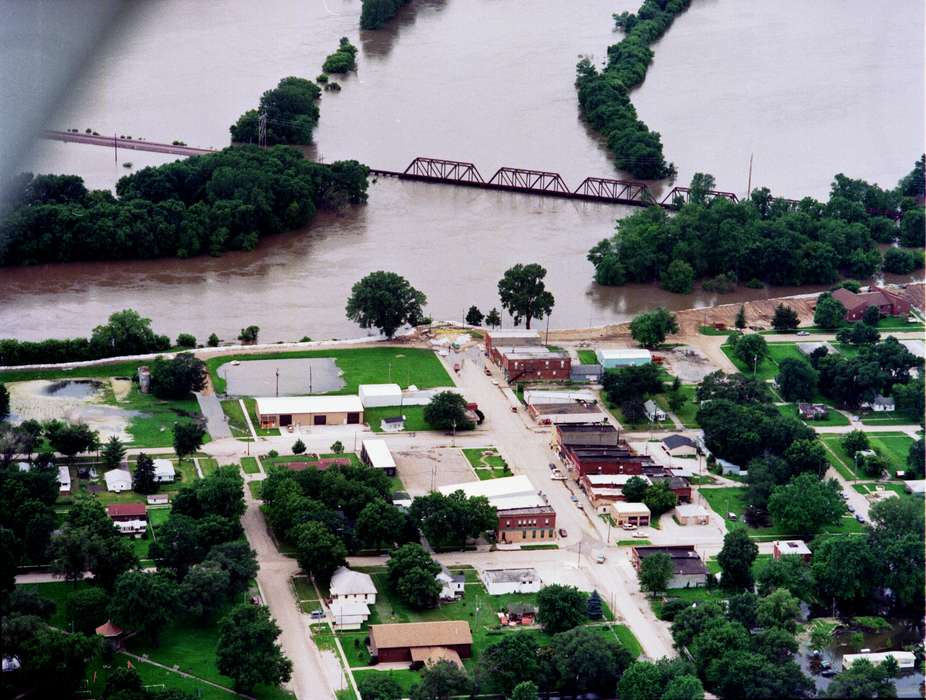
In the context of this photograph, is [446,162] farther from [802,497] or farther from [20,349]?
[802,497]

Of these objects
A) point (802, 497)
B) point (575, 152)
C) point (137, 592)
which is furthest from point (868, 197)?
point (137, 592)

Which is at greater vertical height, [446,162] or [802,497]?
[446,162]

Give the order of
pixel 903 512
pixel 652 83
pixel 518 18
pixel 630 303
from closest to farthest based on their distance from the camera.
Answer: pixel 903 512 < pixel 630 303 < pixel 652 83 < pixel 518 18

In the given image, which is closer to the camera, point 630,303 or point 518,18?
point 630,303

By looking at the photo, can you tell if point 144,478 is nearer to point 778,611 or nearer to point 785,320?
point 778,611

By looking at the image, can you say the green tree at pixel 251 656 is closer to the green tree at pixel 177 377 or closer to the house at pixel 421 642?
the house at pixel 421 642

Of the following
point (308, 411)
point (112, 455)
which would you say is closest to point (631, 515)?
point (308, 411)

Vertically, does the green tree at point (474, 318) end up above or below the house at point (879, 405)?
above

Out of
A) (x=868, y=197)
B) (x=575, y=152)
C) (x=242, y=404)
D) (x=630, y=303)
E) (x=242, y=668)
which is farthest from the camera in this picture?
(x=575, y=152)

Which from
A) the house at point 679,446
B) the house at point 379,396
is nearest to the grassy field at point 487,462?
the house at point 379,396
